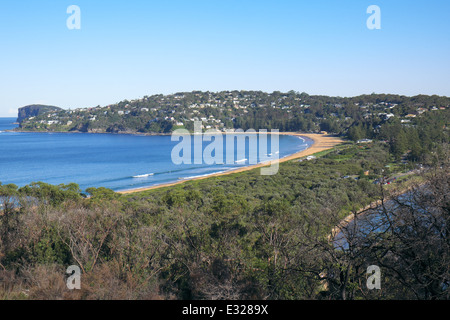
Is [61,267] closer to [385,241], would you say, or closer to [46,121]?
[385,241]

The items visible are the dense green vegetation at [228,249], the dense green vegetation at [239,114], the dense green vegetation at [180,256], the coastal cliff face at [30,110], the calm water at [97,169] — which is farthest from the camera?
the coastal cliff face at [30,110]

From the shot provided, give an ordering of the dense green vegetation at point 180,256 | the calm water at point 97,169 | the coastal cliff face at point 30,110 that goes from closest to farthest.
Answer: the dense green vegetation at point 180,256 < the calm water at point 97,169 < the coastal cliff face at point 30,110

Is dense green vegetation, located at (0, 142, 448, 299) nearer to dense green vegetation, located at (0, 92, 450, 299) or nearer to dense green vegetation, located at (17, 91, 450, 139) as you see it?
dense green vegetation, located at (0, 92, 450, 299)

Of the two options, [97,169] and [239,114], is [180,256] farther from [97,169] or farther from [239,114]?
[239,114]

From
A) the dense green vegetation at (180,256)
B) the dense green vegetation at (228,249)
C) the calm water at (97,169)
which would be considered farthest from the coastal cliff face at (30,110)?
the dense green vegetation at (180,256)

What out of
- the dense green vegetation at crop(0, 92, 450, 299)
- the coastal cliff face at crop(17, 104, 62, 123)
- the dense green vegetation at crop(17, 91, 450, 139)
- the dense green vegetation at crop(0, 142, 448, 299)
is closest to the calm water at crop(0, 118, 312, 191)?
the dense green vegetation at crop(0, 92, 450, 299)

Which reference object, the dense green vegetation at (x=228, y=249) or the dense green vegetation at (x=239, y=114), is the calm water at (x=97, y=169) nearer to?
the dense green vegetation at (x=228, y=249)

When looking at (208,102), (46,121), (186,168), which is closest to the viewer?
(186,168)

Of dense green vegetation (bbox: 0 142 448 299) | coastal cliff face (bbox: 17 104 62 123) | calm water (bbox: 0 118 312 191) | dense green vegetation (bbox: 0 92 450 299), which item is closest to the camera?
dense green vegetation (bbox: 0 92 450 299)

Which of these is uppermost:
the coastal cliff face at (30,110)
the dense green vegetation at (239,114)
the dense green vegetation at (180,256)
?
the coastal cliff face at (30,110)

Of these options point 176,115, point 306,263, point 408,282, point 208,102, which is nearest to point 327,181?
point 306,263

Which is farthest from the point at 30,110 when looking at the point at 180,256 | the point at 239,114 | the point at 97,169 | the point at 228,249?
the point at 228,249
